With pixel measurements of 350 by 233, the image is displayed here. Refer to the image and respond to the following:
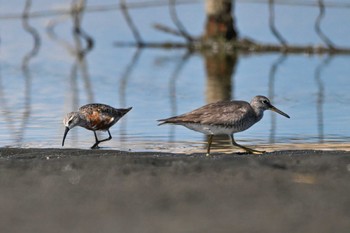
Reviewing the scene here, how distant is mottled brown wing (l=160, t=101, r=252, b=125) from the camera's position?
11273 millimetres

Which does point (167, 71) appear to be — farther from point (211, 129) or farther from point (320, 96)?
point (211, 129)

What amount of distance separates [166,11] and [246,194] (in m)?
22.2

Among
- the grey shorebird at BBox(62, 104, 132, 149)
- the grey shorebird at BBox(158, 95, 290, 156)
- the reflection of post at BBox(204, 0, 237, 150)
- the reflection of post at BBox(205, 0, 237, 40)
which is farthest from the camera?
the reflection of post at BBox(205, 0, 237, 40)

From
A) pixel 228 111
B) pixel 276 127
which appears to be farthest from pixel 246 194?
pixel 276 127

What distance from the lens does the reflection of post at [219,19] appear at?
2288 cm

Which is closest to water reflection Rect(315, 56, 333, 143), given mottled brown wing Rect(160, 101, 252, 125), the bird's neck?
the bird's neck

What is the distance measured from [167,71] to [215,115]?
8.82 metres

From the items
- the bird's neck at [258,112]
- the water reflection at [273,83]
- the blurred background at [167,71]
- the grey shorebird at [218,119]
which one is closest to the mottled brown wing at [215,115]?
the grey shorebird at [218,119]

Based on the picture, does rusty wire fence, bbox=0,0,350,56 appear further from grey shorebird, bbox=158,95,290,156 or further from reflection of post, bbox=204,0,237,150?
grey shorebird, bbox=158,95,290,156

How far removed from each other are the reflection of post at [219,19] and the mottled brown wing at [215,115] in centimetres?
1152

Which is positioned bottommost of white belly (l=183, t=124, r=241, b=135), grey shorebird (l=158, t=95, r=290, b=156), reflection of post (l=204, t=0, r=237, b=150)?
white belly (l=183, t=124, r=241, b=135)

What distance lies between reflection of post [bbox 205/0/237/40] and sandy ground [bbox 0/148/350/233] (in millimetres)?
13273

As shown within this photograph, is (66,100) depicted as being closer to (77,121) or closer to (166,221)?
(77,121)

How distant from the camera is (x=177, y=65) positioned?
829 inches
